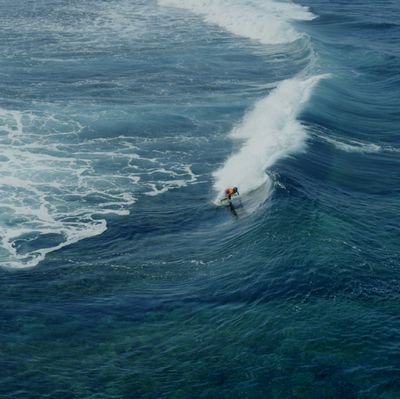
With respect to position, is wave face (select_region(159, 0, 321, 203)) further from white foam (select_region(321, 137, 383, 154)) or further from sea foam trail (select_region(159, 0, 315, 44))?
white foam (select_region(321, 137, 383, 154))

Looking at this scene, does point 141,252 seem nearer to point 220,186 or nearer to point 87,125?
point 220,186

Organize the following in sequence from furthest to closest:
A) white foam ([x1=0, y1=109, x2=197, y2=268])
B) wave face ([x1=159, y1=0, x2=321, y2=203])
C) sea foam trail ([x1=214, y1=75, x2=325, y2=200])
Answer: wave face ([x1=159, y1=0, x2=321, y2=203]), sea foam trail ([x1=214, y1=75, x2=325, y2=200]), white foam ([x1=0, y1=109, x2=197, y2=268])

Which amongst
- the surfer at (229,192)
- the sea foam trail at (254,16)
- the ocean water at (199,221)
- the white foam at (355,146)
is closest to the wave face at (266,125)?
the sea foam trail at (254,16)

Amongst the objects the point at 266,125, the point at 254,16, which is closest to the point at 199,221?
the point at 266,125

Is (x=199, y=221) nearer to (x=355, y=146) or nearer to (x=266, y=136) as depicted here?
(x=266, y=136)

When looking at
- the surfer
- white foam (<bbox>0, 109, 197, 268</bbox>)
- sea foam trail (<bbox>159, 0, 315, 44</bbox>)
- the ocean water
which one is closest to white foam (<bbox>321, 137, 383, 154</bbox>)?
the ocean water

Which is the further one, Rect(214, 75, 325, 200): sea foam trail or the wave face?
the wave face

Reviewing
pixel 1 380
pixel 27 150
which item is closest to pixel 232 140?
pixel 27 150
